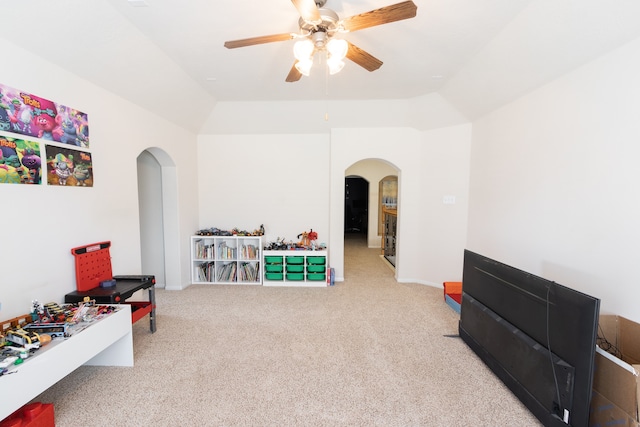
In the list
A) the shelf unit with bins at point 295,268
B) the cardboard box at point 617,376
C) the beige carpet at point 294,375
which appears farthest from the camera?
the shelf unit with bins at point 295,268

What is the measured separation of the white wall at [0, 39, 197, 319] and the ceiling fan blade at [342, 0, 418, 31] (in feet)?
7.67

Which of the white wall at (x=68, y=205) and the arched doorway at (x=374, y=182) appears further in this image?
the arched doorway at (x=374, y=182)

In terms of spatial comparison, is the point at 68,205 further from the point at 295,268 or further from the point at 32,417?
the point at 295,268

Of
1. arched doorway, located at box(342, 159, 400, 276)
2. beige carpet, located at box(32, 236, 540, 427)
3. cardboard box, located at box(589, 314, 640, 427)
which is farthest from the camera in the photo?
arched doorway, located at box(342, 159, 400, 276)

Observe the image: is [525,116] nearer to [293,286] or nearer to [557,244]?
[557,244]

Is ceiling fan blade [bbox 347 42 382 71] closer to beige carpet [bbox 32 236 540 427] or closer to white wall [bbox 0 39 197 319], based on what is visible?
white wall [bbox 0 39 197 319]

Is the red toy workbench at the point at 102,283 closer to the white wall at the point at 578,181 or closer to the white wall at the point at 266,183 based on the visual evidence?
the white wall at the point at 266,183

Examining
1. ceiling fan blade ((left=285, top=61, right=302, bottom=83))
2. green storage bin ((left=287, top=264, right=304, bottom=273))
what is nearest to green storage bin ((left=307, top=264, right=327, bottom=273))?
green storage bin ((left=287, top=264, right=304, bottom=273))

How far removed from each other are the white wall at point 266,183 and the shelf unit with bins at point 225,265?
1.21ft

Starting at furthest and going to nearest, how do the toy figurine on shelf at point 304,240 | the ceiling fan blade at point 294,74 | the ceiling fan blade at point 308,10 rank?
1. the toy figurine on shelf at point 304,240
2. the ceiling fan blade at point 294,74
3. the ceiling fan blade at point 308,10

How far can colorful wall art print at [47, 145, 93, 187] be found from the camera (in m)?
1.98

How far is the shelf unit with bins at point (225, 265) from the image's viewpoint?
411cm

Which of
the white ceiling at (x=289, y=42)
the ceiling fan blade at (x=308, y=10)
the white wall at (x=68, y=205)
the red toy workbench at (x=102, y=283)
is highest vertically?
the white ceiling at (x=289, y=42)

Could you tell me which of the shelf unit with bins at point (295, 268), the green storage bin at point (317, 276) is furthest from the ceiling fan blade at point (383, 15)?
the green storage bin at point (317, 276)
